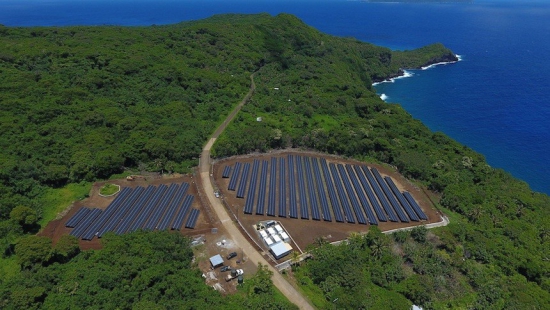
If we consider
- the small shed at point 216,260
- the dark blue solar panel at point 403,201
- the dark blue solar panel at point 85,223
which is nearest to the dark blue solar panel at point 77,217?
the dark blue solar panel at point 85,223

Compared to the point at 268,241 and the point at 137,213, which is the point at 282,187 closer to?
the point at 268,241

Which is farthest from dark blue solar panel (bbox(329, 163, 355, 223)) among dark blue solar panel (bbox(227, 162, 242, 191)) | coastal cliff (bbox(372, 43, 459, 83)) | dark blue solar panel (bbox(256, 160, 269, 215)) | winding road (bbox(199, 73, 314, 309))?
coastal cliff (bbox(372, 43, 459, 83))

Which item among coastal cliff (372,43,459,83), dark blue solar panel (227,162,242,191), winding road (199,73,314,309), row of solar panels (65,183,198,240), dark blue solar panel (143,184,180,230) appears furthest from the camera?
coastal cliff (372,43,459,83)

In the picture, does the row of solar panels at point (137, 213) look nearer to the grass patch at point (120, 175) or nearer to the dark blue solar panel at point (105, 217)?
the dark blue solar panel at point (105, 217)

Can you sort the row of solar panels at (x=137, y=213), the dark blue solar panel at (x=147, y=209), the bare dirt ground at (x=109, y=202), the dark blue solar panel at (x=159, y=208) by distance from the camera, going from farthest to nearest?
the dark blue solar panel at (x=159, y=208) → the dark blue solar panel at (x=147, y=209) → the row of solar panels at (x=137, y=213) → the bare dirt ground at (x=109, y=202)

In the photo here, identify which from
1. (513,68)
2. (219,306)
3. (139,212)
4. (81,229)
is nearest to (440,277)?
(219,306)

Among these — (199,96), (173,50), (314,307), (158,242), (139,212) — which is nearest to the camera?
(314,307)

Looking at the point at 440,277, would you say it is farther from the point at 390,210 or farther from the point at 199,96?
the point at 199,96

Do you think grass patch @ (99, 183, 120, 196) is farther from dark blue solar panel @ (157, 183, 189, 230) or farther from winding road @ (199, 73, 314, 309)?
winding road @ (199, 73, 314, 309)
